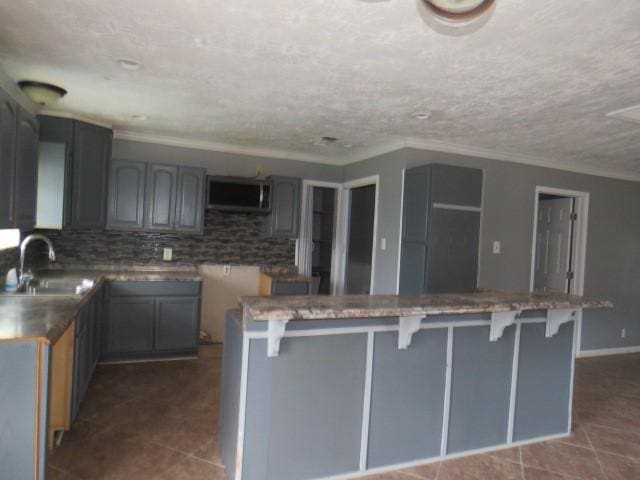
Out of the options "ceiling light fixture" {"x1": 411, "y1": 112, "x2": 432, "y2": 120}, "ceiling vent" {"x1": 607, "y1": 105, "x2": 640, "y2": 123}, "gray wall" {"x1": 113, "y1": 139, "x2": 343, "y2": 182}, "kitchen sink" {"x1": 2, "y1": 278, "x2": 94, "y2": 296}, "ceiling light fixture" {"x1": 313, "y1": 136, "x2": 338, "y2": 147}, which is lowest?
"kitchen sink" {"x1": 2, "y1": 278, "x2": 94, "y2": 296}

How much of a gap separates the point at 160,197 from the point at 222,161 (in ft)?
2.77

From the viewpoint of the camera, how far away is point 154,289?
13.1 ft

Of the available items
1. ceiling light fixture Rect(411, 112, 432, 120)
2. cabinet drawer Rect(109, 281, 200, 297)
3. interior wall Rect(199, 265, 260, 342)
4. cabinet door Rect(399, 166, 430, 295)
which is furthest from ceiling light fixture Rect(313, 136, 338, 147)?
cabinet drawer Rect(109, 281, 200, 297)

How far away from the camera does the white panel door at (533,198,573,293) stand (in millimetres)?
5298

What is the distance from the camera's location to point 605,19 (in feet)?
5.90

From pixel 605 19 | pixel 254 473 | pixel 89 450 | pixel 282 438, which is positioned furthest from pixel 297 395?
pixel 605 19

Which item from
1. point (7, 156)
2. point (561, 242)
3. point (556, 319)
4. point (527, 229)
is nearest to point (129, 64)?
point (7, 156)

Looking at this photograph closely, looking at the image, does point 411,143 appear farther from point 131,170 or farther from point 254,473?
point 254,473

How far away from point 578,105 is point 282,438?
9.26ft

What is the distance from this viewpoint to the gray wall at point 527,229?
431cm

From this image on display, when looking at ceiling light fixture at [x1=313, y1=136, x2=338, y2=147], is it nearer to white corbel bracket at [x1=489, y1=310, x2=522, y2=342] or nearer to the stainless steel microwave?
the stainless steel microwave

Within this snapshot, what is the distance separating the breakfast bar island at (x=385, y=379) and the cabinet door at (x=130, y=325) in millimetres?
1871

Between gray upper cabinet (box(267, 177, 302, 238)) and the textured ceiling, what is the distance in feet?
3.01

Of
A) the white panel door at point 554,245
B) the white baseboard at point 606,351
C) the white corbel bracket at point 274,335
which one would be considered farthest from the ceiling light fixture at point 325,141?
the white baseboard at point 606,351
